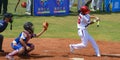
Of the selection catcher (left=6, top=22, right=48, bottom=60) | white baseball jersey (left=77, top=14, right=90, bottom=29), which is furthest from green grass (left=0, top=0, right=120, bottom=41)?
catcher (left=6, top=22, right=48, bottom=60)

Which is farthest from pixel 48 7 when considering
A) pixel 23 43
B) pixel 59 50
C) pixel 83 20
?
pixel 23 43

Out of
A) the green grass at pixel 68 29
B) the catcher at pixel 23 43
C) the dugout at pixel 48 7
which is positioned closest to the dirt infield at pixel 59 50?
the catcher at pixel 23 43

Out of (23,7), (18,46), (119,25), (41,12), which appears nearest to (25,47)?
(18,46)

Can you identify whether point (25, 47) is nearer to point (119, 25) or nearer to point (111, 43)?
point (111, 43)

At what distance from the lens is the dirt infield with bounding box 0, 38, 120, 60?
1049 centimetres

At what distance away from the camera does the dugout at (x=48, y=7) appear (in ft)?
75.8

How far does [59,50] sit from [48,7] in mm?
11779

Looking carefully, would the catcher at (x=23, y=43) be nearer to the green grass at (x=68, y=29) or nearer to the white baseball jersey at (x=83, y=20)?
the white baseball jersey at (x=83, y=20)

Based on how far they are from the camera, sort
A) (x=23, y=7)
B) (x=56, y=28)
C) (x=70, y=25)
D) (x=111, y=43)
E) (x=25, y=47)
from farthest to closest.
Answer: (x=23, y=7), (x=70, y=25), (x=56, y=28), (x=111, y=43), (x=25, y=47)

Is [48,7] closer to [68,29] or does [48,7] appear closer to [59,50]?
[68,29]

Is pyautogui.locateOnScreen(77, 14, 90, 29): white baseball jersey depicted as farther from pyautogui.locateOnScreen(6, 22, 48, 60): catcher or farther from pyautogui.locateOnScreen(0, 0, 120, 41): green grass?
pyautogui.locateOnScreen(0, 0, 120, 41): green grass

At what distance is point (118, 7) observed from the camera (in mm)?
27906

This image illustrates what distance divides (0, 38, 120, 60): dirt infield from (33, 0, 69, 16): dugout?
9071mm

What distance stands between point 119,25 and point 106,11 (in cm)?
773
